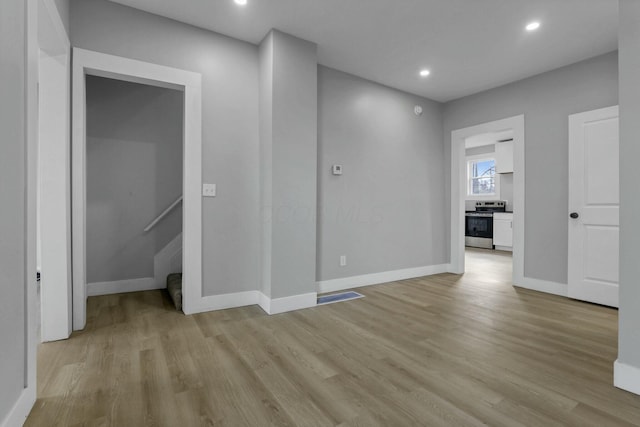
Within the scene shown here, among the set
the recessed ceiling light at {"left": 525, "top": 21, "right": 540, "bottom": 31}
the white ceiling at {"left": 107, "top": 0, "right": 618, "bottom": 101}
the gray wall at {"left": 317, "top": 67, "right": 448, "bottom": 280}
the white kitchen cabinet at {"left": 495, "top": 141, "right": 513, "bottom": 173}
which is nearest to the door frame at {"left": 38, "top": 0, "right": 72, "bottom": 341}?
the white ceiling at {"left": 107, "top": 0, "right": 618, "bottom": 101}

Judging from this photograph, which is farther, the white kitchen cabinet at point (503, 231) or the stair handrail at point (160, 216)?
the white kitchen cabinet at point (503, 231)

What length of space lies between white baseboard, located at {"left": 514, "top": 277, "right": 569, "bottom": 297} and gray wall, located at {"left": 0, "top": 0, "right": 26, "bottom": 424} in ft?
15.4

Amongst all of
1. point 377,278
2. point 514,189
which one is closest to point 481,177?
point 514,189

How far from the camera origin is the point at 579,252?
3439mm

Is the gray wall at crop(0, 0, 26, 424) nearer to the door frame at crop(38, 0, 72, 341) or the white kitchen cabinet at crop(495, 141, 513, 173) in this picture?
the door frame at crop(38, 0, 72, 341)

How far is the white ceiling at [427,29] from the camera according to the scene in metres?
2.58

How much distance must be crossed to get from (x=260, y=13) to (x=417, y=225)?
10.9 feet

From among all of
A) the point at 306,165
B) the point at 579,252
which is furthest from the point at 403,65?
the point at 579,252

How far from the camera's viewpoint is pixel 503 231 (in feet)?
23.5

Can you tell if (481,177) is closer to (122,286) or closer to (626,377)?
(626,377)

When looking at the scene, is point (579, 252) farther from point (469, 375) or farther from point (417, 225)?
point (469, 375)

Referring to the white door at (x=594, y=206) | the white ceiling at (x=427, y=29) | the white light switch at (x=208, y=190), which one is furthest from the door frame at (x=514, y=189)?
the white light switch at (x=208, y=190)

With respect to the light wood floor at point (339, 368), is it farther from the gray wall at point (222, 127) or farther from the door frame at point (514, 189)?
the door frame at point (514, 189)

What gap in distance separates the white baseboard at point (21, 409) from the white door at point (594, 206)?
4.65 metres
